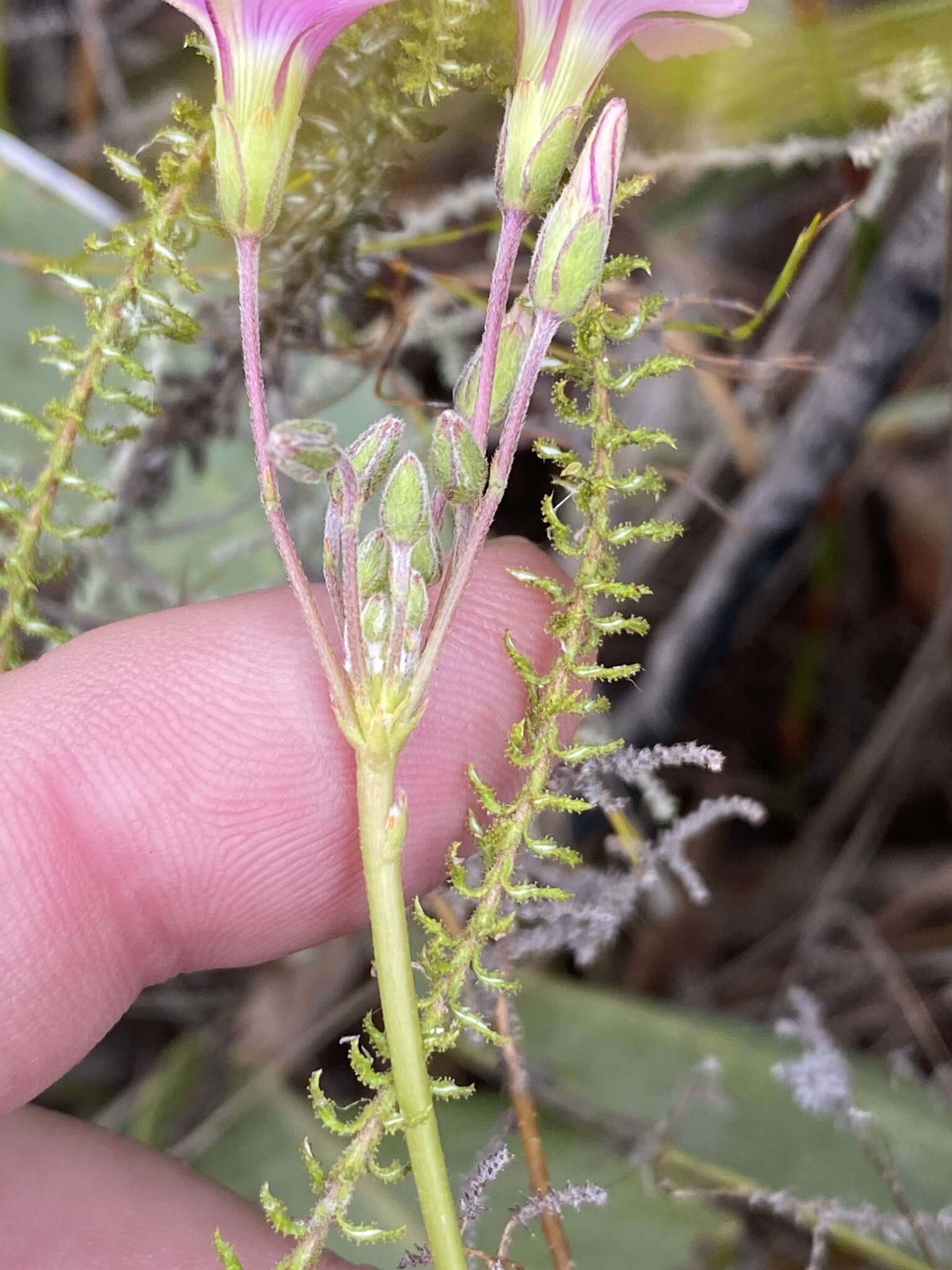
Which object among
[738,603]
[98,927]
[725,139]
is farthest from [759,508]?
[98,927]

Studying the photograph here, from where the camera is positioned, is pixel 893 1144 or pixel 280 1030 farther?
pixel 280 1030

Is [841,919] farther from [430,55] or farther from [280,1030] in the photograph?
[430,55]

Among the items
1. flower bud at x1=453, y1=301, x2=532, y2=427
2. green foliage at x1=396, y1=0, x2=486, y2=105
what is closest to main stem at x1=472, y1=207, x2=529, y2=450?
flower bud at x1=453, y1=301, x2=532, y2=427

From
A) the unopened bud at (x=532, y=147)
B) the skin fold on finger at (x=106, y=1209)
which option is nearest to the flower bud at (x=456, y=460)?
the unopened bud at (x=532, y=147)

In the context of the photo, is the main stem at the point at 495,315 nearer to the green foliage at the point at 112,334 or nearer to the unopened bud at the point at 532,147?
the unopened bud at the point at 532,147

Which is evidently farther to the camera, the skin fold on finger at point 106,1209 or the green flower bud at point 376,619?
the skin fold on finger at point 106,1209

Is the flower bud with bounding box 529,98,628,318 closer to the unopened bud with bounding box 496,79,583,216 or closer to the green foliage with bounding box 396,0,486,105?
the unopened bud with bounding box 496,79,583,216
